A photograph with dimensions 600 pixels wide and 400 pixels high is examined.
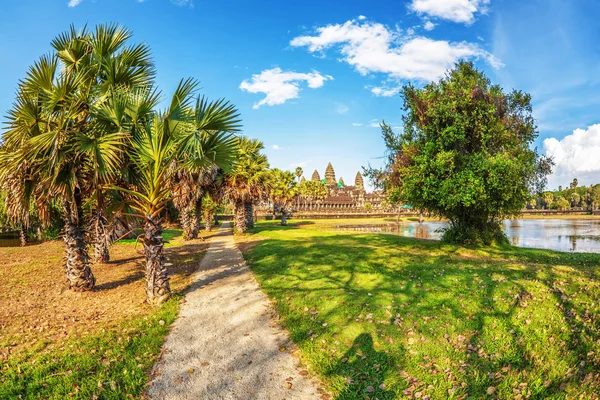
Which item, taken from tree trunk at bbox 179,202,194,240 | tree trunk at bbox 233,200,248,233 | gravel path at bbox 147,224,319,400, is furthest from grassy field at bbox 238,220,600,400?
tree trunk at bbox 233,200,248,233

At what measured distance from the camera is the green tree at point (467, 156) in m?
15.5

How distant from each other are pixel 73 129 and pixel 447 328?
10.3m

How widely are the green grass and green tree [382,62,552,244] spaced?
13493mm

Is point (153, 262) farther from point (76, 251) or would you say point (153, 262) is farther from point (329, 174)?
point (329, 174)

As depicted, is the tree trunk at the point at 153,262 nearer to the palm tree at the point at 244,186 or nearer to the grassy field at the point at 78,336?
the grassy field at the point at 78,336

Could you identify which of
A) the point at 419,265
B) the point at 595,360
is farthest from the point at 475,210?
the point at 595,360

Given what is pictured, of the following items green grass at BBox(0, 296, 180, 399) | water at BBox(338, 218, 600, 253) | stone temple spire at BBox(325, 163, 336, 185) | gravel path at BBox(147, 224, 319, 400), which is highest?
stone temple spire at BBox(325, 163, 336, 185)

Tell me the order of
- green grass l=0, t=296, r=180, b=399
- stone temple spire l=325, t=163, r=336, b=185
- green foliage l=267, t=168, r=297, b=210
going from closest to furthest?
1. green grass l=0, t=296, r=180, b=399
2. green foliage l=267, t=168, r=297, b=210
3. stone temple spire l=325, t=163, r=336, b=185

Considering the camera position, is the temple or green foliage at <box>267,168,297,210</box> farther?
the temple

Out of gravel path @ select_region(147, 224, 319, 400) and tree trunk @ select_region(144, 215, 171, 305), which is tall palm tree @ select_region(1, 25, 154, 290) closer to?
tree trunk @ select_region(144, 215, 171, 305)

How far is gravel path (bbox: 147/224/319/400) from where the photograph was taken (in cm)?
489

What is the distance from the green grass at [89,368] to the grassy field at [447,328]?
2.74m

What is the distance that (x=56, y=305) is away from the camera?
29.5ft

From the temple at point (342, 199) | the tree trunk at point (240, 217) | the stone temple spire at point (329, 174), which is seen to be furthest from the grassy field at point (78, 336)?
the stone temple spire at point (329, 174)
